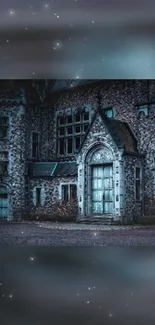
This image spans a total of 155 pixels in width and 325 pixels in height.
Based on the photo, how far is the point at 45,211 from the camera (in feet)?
18.2

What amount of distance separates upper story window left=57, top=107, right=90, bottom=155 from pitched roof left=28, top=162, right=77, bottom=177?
0.57ft

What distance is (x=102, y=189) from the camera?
18.5 ft

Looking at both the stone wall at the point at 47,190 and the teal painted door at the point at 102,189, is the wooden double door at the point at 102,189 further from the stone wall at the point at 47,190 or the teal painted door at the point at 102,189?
the stone wall at the point at 47,190

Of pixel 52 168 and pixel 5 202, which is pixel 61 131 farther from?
pixel 5 202

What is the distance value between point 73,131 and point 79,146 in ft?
0.74

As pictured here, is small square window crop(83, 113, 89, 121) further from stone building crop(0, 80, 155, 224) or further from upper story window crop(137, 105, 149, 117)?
upper story window crop(137, 105, 149, 117)

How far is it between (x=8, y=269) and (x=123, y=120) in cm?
295

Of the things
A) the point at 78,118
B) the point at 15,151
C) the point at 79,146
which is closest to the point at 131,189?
the point at 79,146

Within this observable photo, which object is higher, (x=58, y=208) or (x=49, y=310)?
(x=58, y=208)

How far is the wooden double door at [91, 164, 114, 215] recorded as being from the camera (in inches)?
217

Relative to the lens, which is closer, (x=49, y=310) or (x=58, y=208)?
(x=49, y=310)

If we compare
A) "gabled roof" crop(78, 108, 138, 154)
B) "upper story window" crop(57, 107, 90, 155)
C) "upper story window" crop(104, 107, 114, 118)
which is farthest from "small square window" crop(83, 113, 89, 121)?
"upper story window" crop(104, 107, 114, 118)
